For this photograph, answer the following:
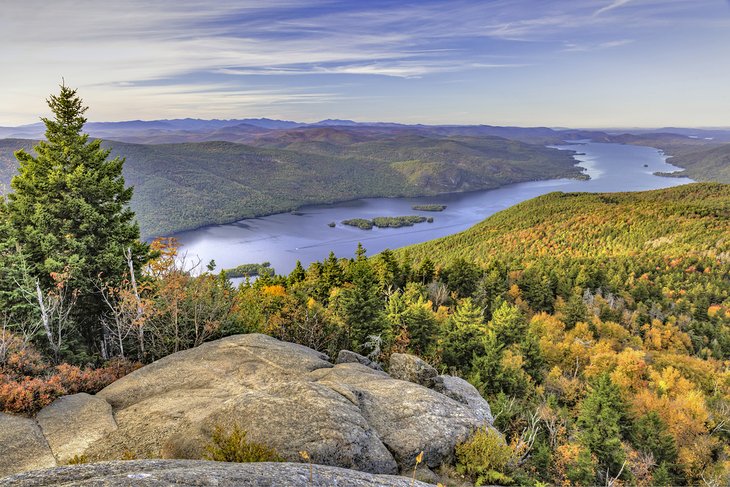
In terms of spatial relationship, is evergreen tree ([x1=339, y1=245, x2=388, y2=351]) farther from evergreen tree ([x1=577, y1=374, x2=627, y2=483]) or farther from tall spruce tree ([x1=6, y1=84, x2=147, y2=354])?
evergreen tree ([x1=577, y1=374, x2=627, y2=483])

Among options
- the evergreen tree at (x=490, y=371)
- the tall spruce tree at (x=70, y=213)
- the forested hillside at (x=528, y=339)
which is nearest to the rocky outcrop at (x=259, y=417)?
Answer: the forested hillside at (x=528, y=339)

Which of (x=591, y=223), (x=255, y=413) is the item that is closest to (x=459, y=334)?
(x=255, y=413)

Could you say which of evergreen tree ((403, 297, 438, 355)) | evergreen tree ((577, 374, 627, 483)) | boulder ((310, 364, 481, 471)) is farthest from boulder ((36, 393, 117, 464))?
evergreen tree ((577, 374, 627, 483))

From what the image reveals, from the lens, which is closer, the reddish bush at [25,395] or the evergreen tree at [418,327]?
the reddish bush at [25,395]

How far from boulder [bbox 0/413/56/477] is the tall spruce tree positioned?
13.6 meters

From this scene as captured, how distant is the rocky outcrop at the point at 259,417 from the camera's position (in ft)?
34.8

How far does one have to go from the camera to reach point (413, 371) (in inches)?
706

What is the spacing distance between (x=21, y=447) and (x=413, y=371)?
44.4 feet

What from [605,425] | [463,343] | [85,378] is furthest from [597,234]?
[85,378]

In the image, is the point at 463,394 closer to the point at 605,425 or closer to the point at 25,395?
the point at 25,395

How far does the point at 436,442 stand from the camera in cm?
1246

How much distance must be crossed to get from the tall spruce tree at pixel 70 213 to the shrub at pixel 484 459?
22031 millimetres

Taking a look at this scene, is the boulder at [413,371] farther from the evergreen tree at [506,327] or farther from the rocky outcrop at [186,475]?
the evergreen tree at [506,327]

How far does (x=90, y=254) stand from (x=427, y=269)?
176ft
